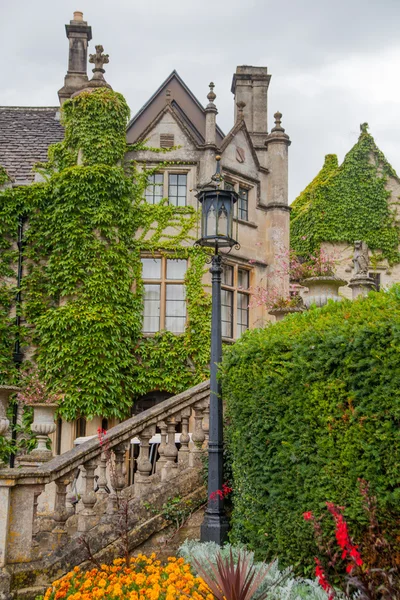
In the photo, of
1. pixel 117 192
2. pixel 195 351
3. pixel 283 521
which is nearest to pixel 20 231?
pixel 117 192

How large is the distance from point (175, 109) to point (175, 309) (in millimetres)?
5648

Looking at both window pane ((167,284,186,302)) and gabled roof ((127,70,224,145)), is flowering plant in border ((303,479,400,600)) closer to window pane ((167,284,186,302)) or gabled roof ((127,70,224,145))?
window pane ((167,284,186,302))

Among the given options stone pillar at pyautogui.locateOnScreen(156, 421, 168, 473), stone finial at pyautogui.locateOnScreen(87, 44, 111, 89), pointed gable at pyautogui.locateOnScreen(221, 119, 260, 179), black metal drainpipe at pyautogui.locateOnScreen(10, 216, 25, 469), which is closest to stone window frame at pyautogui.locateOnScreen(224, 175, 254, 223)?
pointed gable at pyautogui.locateOnScreen(221, 119, 260, 179)

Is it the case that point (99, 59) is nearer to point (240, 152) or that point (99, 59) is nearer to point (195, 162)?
point (195, 162)

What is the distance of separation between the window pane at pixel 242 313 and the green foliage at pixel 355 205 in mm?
Result: 4934

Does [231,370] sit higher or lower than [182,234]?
lower

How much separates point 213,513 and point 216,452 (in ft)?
2.08

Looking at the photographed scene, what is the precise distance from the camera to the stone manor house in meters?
18.1

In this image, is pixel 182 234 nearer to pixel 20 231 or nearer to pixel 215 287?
pixel 20 231

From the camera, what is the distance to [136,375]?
1709 cm

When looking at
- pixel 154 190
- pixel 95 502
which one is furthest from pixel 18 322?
pixel 95 502

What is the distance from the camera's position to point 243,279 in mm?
19469

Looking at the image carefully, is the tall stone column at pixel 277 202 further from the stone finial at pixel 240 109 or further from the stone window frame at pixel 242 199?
the stone finial at pixel 240 109

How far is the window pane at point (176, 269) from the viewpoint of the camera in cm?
1812
